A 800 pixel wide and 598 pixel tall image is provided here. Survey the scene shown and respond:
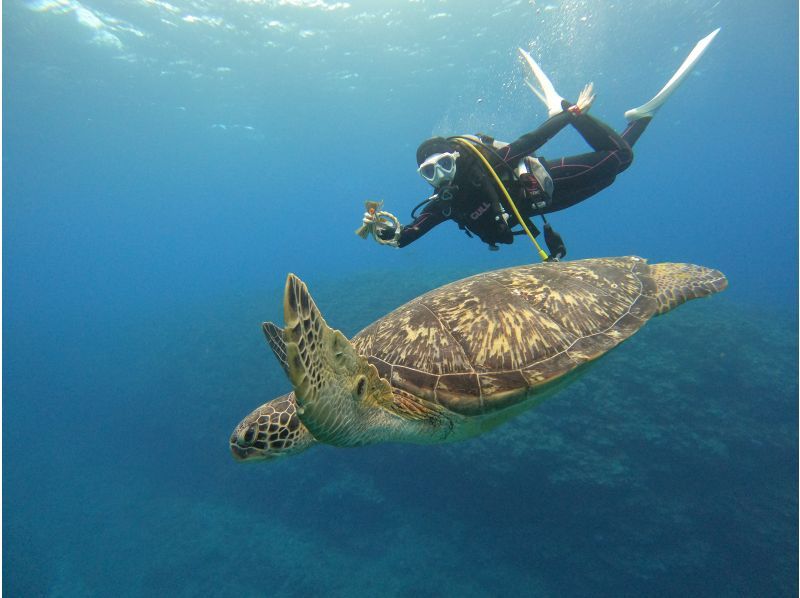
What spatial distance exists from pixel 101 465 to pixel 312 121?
102 feet

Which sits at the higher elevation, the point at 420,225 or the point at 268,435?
the point at 420,225

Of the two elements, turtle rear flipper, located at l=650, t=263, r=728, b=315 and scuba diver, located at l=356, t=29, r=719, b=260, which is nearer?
turtle rear flipper, located at l=650, t=263, r=728, b=315

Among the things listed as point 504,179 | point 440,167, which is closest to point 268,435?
point 440,167

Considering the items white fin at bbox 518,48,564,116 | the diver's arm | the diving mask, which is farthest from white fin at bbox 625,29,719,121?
the diver's arm

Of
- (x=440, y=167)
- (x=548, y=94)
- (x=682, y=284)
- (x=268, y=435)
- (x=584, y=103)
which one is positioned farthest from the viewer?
(x=548, y=94)

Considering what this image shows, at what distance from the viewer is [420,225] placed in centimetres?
427

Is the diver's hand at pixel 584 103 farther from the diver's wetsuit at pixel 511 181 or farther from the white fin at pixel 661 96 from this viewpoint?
the white fin at pixel 661 96

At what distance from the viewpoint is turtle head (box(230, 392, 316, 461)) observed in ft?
7.36

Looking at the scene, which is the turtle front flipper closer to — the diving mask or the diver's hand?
the diving mask

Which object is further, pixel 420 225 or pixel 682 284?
pixel 420 225

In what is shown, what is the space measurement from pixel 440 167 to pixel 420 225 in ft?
2.37

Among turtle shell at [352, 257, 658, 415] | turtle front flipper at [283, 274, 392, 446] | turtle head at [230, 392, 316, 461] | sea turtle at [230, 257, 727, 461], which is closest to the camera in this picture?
turtle front flipper at [283, 274, 392, 446]

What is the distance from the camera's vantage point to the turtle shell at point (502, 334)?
246 cm

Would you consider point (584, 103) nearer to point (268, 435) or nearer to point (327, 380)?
point (327, 380)
